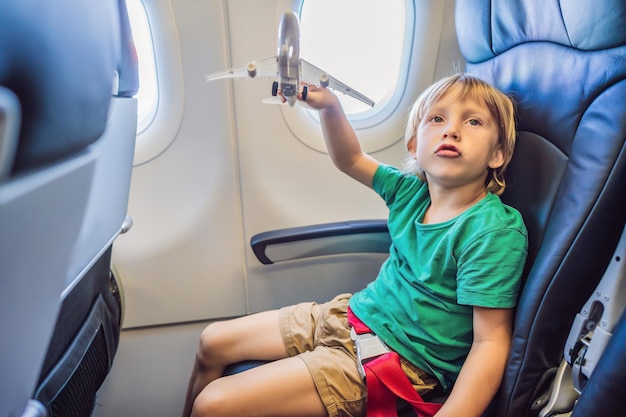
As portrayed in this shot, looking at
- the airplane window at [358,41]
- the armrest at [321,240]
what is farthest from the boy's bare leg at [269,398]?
the airplane window at [358,41]

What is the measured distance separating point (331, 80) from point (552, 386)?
2.30 ft

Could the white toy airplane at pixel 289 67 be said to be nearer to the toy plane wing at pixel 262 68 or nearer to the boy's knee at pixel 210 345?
the toy plane wing at pixel 262 68

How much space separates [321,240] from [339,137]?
35 centimetres

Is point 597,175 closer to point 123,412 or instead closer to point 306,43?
point 306,43

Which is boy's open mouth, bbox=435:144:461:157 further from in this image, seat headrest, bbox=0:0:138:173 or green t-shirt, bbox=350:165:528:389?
seat headrest, bbox=0:0:138:173

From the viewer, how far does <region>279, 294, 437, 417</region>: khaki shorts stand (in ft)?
2.90

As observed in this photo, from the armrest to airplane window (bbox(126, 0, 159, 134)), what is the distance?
1.67ft

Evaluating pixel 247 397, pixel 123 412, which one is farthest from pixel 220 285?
pixel 247 397

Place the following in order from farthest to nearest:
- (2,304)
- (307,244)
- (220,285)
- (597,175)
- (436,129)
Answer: (220,285)
(307,244)
(436,129)
(597,175)
(2,304)

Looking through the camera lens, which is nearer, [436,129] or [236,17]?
[436,129]

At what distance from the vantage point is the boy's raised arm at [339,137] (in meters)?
1.05

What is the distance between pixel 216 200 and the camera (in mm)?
1424

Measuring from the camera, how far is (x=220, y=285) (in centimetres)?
154

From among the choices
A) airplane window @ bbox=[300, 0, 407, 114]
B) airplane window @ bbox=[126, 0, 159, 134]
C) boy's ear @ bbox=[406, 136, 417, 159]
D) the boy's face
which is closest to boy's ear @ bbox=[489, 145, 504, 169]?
the boy's face
